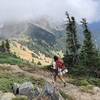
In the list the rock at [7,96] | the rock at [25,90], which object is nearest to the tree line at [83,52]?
the rock at [25,90]

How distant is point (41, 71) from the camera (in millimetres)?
48844

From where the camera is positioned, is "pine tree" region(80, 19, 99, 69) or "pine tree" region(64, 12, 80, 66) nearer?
"pine tree" region(80, 19, 99, 69)

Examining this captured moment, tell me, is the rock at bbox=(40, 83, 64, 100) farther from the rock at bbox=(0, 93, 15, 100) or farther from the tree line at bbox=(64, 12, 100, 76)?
the tree line at bbox=(64, 12, 100, 76)

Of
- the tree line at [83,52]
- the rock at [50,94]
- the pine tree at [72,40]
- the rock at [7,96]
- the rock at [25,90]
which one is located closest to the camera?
the rock at [7,96]

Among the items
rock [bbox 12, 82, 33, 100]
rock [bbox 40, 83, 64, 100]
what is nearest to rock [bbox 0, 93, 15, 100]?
rock [bbox 12, 82, 33, 100]

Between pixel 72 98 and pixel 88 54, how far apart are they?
110ft

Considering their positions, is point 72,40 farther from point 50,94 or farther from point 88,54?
point 50,94

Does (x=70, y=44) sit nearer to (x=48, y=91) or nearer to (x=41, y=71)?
(x=41, y=71)

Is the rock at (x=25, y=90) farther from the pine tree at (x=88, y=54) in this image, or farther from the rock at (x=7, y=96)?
the pine tree at (x=88, y=54)

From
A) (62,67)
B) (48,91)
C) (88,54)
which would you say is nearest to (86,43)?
(88,54)

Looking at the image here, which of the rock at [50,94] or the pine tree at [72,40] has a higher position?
the pine tree at [72,40]

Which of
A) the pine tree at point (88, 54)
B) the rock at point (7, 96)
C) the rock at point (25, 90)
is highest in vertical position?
the pine tree at point (88, 54)

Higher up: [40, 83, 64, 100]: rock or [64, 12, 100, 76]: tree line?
[64, 12, 100, 76]: tree line

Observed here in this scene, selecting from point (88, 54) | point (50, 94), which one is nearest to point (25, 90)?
point (50, 94)
